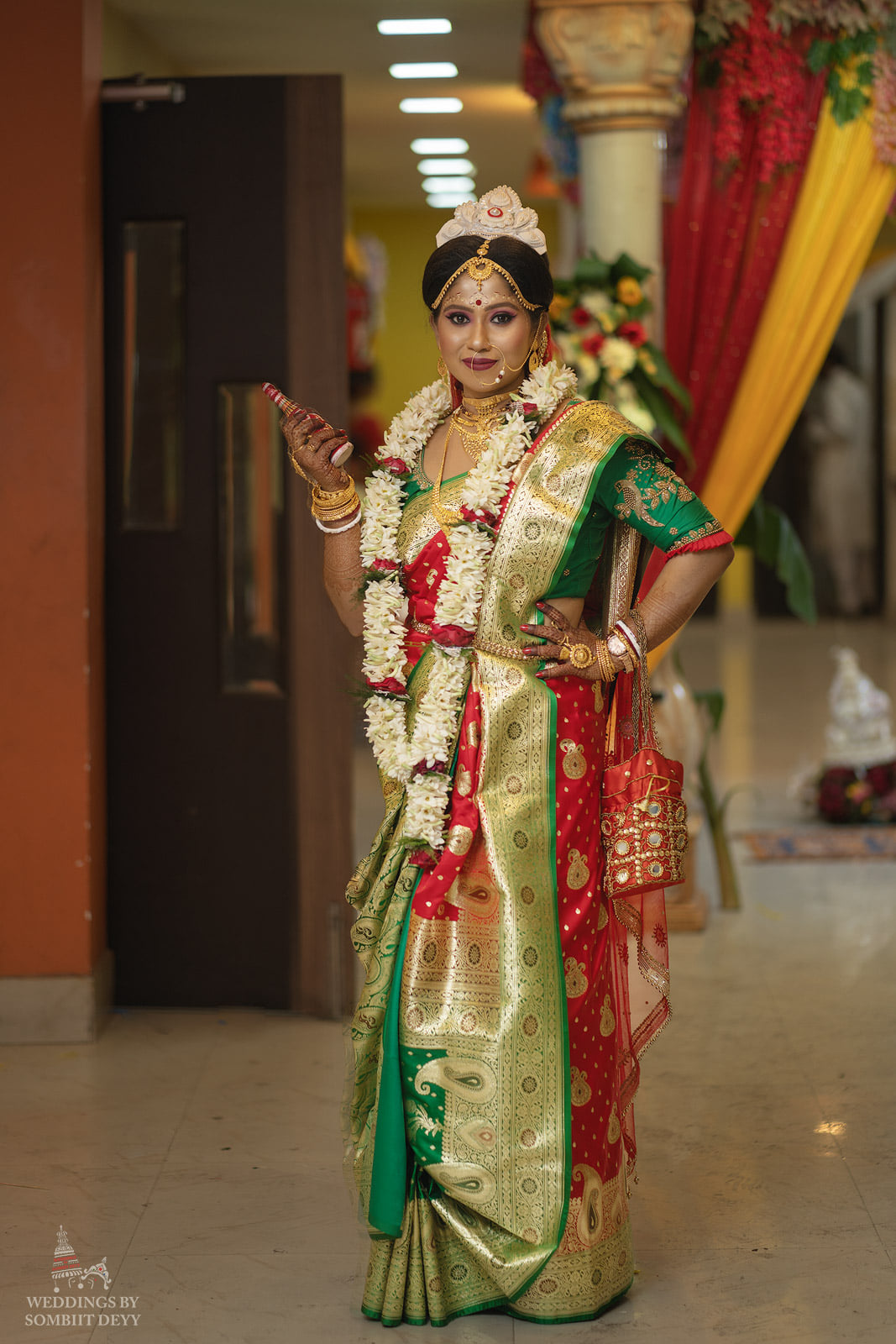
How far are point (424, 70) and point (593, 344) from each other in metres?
2.36

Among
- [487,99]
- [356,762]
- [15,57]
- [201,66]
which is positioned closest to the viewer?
[15,57]

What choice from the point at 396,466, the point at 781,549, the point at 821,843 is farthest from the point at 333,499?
the point at 821,843

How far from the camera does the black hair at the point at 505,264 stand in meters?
2.54

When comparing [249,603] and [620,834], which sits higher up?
[249,603]

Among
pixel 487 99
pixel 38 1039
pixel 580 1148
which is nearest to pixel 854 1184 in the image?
pixel 580 1148

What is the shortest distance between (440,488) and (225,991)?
6.67ft

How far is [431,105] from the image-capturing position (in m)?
7.28

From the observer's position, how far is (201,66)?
624cm

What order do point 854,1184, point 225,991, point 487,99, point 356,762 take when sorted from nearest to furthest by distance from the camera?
point 854,1184 → point 225,991 → point 487,99 → point 356,762

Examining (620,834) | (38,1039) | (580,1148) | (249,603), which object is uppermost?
(249,603)

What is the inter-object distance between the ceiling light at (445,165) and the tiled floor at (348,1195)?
564 cm

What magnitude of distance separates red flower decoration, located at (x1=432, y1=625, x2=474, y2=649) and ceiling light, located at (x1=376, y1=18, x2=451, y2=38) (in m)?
3.67

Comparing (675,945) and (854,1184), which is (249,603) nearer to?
(675,945)

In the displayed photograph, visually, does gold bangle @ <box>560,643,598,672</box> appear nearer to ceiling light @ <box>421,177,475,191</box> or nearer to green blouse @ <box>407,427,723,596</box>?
green blouse @ <box>407,427,723,596</box>
